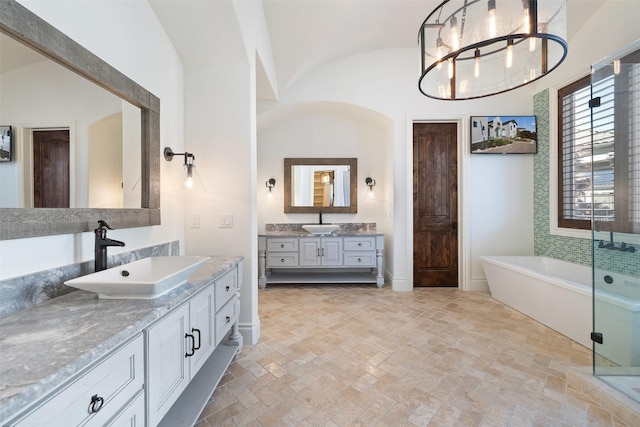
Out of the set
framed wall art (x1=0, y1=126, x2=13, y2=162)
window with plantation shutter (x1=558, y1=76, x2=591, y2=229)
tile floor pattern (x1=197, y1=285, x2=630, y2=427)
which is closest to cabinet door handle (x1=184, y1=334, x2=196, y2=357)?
tile floor pattern (x1=197, y1=285, x2=630, y2=427)

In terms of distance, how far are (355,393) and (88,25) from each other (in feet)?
8.75

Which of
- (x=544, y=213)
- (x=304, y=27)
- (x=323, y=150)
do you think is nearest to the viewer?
(x=304, y=27)

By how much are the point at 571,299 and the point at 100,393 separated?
11.0 ft

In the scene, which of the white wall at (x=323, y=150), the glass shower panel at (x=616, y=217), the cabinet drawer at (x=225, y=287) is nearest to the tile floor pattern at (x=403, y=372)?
the glass shower panel at (x=616, y=217)

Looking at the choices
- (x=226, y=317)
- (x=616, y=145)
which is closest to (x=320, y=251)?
(x=226, y=317)

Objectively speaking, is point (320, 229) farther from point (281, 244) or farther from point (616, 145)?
point (616, 145)

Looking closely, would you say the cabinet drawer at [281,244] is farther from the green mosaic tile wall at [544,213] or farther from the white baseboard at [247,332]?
the green mosaic tile wall at [544,213]

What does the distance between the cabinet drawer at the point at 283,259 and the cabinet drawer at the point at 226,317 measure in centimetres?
175

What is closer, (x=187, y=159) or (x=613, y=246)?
(x=613, y=246)

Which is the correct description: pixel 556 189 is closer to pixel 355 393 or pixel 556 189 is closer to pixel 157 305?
pixel 355 393

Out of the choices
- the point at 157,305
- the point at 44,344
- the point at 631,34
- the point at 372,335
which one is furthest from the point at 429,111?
the point at 44,344

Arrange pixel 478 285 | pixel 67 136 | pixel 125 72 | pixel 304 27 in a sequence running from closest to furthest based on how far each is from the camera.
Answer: pixel 67 136 → pixel 125 72 → pixel 304 27 → pixel 478 285

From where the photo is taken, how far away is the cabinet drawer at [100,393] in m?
0.63

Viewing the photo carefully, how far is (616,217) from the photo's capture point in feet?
6.93
